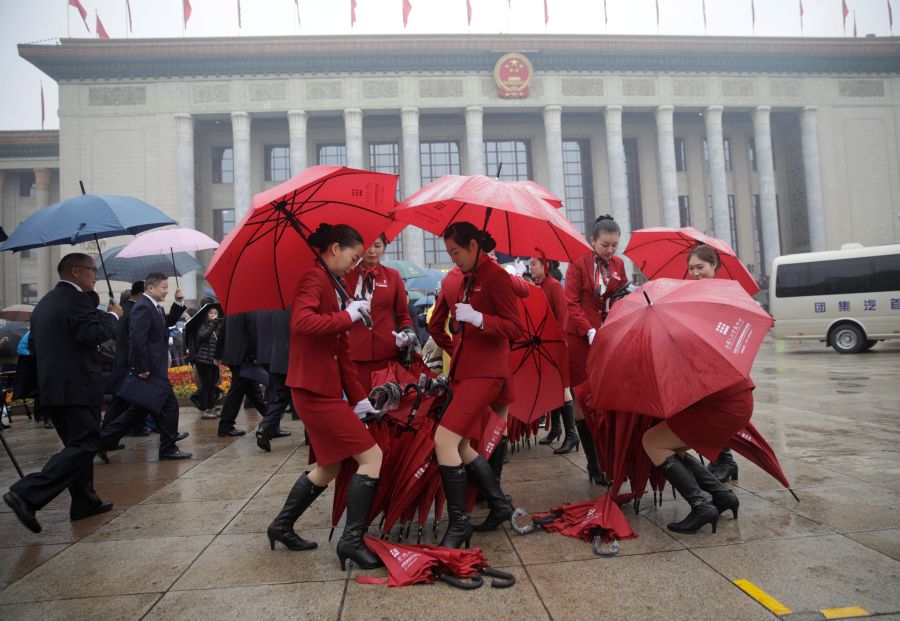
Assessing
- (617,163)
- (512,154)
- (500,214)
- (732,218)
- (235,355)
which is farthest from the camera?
(732,218)

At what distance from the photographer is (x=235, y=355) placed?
25.5 feet

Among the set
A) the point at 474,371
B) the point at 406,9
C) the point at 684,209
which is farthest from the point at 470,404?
the point at 684,209

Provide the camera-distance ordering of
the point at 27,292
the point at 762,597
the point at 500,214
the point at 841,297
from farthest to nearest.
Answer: the point at 27,292 → the point at 841,297 → the point at 500,214 → the point at 762,597

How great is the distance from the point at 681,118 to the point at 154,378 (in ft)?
136

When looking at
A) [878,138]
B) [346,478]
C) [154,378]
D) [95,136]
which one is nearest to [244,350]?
[154,378]

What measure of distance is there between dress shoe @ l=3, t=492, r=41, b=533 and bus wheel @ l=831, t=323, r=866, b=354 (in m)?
18.8

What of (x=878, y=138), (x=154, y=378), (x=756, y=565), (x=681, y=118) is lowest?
(x=756, y=565)

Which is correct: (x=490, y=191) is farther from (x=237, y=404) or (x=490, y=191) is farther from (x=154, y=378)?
(x=237, y=404)

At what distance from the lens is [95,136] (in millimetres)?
34219

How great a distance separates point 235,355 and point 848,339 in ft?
55.0

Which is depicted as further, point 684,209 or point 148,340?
point 684,209

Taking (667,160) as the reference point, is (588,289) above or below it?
below

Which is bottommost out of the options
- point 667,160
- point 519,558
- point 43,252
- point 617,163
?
point 519,558

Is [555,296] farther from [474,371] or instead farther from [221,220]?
[221,220]
